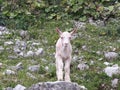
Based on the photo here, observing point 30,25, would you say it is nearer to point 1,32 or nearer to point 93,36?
point 1,32

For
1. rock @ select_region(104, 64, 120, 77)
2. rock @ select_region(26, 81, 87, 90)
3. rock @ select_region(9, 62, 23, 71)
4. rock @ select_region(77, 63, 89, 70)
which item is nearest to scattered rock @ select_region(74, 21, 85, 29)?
rock @ select_region(77, 63, 89, 70)

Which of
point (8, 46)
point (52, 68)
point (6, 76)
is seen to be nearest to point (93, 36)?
point (8, 46)

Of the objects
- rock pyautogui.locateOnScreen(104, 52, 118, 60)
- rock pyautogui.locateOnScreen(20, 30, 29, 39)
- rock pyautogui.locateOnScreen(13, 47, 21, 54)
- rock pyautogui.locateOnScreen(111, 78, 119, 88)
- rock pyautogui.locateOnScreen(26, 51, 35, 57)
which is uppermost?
rock pyautogui.locateOnScreen(20, 30, 29, 39)

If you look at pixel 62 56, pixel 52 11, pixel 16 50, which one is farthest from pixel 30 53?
pixel 52 11

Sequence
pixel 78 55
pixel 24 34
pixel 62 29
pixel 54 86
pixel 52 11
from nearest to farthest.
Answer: pixel 54 86
pixel 78 55
pixel 24 34
pixel 62 29
pixel 52 11

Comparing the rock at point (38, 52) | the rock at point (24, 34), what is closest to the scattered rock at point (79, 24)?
the rock at point (24, 34)

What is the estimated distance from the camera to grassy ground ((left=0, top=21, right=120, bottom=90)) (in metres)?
11.5

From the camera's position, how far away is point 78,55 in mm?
13875

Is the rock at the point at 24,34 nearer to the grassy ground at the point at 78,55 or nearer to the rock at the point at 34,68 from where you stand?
the grassy ground at the point at 78,55

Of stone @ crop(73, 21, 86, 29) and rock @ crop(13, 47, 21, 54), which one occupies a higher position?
stone @ crop(73, 21, 86, 29)

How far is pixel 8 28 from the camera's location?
16.8 m

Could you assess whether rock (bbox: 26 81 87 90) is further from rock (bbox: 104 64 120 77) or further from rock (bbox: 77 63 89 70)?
rock (bbox: 77 63 89 70)

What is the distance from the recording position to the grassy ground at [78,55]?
37.6 feet

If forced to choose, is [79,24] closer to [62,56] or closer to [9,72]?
[9,72]
